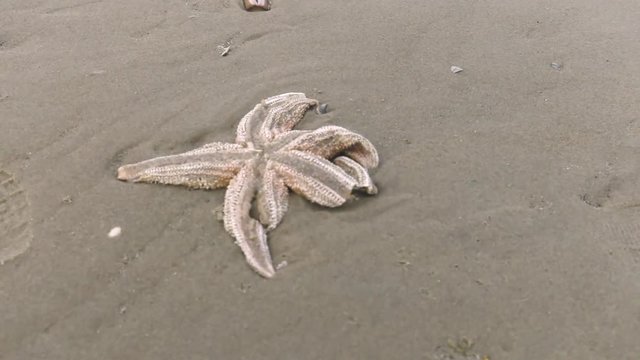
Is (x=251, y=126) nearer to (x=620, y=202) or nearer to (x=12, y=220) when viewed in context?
(x=12, y=220)

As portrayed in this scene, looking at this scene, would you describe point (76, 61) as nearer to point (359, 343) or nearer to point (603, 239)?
point (359, 343)

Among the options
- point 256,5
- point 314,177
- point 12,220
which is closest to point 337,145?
point 314,177

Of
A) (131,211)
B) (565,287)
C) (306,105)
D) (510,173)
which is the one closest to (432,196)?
(510,173)

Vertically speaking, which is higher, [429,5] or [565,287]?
[429,5]

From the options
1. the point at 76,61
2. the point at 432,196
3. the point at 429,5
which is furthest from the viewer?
the point at 429,5

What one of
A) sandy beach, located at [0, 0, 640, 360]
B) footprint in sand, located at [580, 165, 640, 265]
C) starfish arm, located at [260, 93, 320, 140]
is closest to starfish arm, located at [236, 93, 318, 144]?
starfish arm, located at [260, 93, 320, 140]
